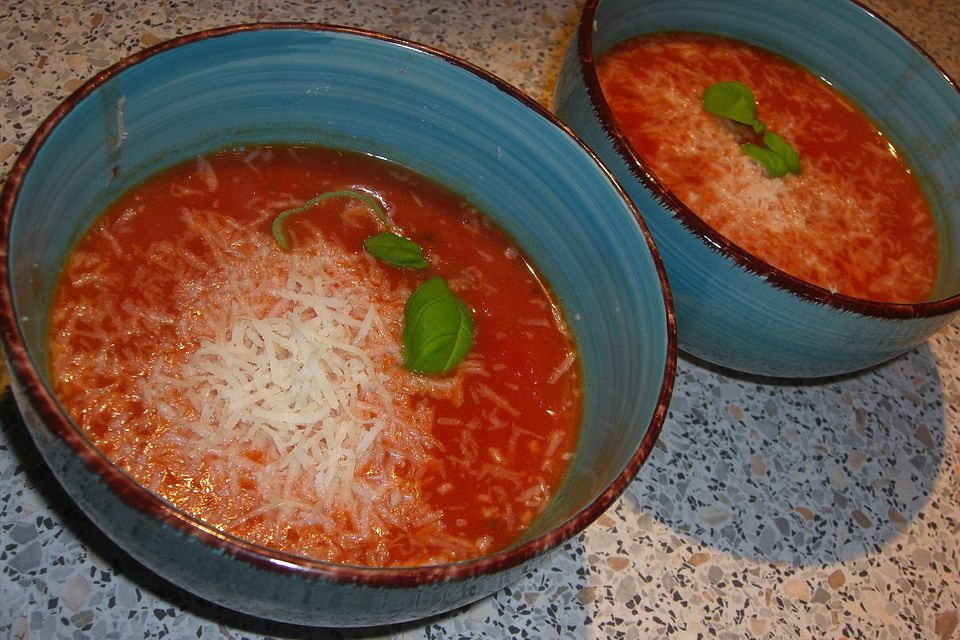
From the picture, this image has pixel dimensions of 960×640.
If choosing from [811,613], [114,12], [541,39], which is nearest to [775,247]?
[811,613]

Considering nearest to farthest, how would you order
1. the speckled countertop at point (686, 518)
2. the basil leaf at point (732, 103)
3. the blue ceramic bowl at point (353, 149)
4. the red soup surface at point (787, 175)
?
1. the blue ceramic bowl at point (353, 149)
2. the speckled countertop at point (686, 518)
3. the red soup surface at point (787, 175)
4. the basil leaf at point (732, 103)

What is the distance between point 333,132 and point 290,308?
0.38 m

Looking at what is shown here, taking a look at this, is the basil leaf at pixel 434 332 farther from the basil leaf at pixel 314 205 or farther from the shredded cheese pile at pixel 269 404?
the basil leaf at pixel 314 205

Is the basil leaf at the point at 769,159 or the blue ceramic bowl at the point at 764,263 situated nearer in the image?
the blue ceramic bowl at the point at 764,263

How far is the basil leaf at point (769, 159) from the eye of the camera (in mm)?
1767

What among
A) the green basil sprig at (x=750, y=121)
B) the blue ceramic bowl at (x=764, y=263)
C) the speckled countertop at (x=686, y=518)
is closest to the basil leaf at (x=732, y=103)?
the green basil sprig at (x=750, y=121)

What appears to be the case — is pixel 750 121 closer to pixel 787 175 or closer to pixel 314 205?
pixel 787 175

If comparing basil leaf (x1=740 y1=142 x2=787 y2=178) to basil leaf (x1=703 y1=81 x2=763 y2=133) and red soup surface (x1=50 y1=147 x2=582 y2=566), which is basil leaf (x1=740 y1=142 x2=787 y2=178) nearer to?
basil leaf (x1=703 y1=81 x2=763 y2=133)

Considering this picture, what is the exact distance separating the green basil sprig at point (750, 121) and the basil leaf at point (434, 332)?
2.55 ft

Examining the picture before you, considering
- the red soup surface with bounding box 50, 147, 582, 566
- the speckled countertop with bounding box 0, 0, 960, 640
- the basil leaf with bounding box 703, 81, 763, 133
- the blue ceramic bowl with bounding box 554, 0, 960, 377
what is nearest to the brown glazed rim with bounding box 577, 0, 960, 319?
→ the blue ceramic bowl with bounding box 554, 0, 960, 377

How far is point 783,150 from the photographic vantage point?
5.93 feet

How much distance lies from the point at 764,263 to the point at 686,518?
1.52 feet

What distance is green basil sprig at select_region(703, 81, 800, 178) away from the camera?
1774 millimetres

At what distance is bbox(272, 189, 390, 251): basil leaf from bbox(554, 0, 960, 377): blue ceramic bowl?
0.36m
